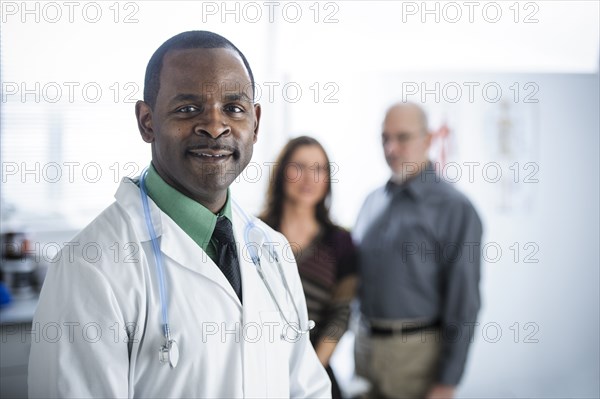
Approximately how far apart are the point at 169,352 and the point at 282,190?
2.67 feet

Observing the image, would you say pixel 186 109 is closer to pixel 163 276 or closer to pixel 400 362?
pixel 163 276

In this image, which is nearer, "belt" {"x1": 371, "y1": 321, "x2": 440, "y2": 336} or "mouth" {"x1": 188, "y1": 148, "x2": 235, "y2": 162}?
"mouth" {"x1": 188, "y1": 148, "x2": 235, "y2": 162}

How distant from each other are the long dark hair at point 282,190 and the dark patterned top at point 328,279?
0.17 feet

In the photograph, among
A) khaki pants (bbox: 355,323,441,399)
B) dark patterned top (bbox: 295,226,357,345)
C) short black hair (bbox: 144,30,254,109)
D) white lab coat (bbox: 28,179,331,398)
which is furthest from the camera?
khaki pants (bbox: 355,323,441,399)

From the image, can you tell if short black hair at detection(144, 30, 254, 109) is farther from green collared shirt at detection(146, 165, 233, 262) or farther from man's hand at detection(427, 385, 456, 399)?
man's hand at detection(427, 385, 456, 399)

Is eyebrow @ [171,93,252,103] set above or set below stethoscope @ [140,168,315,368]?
above

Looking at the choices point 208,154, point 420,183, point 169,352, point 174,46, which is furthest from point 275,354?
point 420,183

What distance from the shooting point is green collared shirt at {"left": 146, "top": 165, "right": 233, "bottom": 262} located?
0.84 m

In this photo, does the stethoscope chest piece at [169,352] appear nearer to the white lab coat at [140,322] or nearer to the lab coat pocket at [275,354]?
the white lab coat at [140,322]

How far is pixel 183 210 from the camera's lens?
0.85m

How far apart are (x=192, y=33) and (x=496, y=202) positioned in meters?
1.43

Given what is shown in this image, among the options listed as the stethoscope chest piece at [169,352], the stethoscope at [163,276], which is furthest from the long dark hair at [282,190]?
the stethoscope chest piece at [169,352]

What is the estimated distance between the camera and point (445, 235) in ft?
4.97

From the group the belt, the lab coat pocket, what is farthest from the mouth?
the belt
